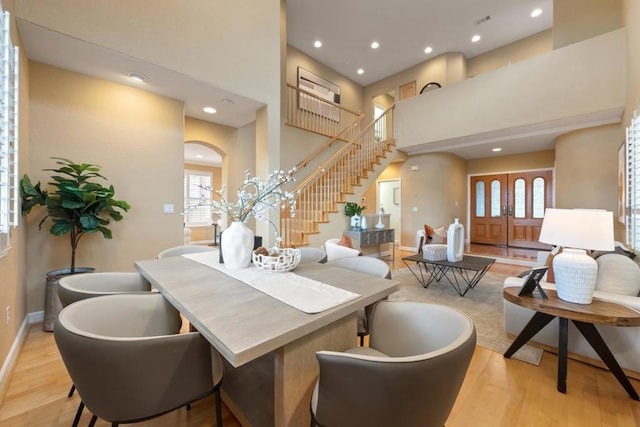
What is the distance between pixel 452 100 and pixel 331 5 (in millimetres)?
3194

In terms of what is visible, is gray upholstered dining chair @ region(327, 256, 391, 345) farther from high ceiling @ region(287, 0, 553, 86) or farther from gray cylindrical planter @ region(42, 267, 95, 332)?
high ceiling @ region(287, 0, 553, 86)

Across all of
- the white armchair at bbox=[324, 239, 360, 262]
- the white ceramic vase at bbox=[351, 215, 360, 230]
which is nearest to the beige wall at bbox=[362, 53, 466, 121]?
the white ceramic vase at bbox=[351, 215, 360, 230]

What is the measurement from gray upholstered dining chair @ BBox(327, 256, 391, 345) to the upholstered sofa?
1.37 m

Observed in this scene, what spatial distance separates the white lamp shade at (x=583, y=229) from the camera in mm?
1694

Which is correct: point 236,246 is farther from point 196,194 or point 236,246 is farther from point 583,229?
point 196,194

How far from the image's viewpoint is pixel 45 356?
83.6 inches

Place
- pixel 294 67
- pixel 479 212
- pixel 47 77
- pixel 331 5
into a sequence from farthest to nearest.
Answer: pixel 479 212 < pixel 294 67 < pixel 331 5 < pixel 47 77

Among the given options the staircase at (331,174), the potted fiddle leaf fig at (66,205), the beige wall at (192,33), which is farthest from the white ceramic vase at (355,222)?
the potted fiddle leaf fig at (66,205)

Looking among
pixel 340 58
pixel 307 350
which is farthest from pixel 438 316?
pixel 340 58

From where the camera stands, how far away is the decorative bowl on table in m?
1.66

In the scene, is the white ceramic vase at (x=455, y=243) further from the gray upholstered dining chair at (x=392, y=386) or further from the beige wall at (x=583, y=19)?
the beige wall at (x=583, y=19)

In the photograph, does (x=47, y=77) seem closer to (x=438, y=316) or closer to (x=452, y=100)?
(x=438, y=316)

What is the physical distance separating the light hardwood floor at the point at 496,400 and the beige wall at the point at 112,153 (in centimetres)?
120

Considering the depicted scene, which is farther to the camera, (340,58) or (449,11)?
(340,58)
